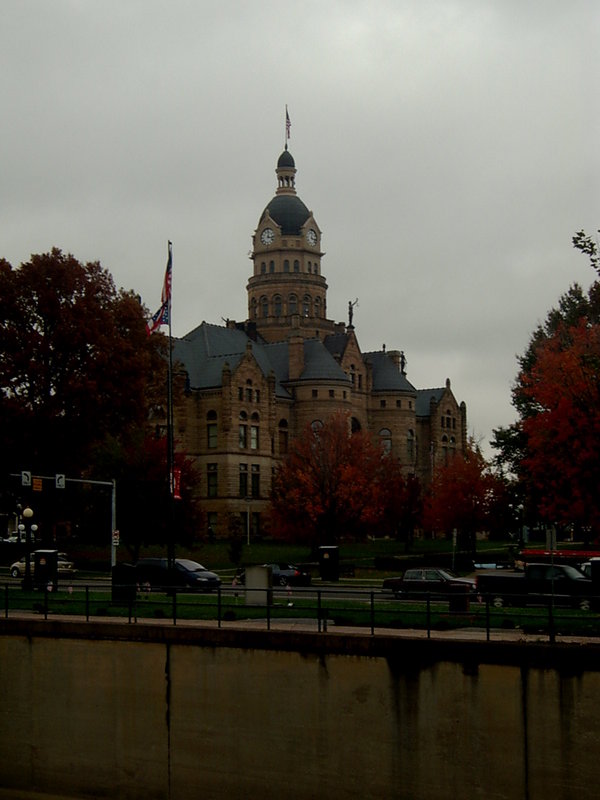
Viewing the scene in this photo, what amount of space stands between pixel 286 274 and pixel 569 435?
93620mm

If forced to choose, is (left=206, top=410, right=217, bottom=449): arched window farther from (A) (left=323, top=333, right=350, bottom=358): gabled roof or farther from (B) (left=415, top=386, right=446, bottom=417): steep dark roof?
(B) (left=415, top=386, right=446, bottom=417): steep dark roof

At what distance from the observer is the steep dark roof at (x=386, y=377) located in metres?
126

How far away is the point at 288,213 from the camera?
148375 mm

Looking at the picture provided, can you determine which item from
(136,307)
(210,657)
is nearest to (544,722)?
(210,657)

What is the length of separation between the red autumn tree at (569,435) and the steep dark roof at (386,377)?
66566mm

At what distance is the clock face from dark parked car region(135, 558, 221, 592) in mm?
99552

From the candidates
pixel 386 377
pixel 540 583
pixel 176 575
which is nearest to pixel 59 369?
pixel 176 575

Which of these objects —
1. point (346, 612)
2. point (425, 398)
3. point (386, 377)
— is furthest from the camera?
point (425, 398)

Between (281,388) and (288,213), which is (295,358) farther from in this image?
(288,213)

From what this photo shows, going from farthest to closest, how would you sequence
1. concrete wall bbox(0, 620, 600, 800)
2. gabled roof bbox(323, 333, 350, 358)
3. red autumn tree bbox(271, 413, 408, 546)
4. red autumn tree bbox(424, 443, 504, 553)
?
gabled roof bbox(323, 333, 350, 358)
red autumn tree bbox(424, 443, 504, 553)
red autumn tree bbox(271, 413, 408, 546)
concrete wall bbox(0, 620, 600, 800)

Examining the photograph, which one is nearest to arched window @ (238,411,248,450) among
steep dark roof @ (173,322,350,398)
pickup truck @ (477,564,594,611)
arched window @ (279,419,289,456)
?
steep dark roof @ (173,322,350,398)

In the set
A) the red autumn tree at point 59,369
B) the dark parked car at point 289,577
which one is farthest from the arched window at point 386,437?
the dark parked car at point 289,577

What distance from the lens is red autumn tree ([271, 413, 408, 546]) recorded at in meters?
80.9

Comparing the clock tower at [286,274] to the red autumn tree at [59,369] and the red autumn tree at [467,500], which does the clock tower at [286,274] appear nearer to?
the red autumn tree at [467,500]
